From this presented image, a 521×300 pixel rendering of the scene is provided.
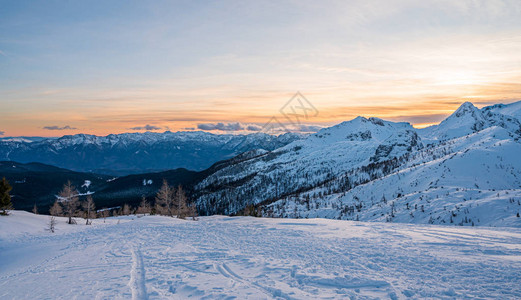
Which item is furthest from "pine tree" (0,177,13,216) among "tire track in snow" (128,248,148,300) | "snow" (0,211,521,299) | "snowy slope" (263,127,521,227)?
"snowy slope" (263,127,521,227)

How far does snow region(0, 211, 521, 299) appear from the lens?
11.7 meters

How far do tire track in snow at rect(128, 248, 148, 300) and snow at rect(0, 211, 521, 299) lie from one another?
0.15 ft

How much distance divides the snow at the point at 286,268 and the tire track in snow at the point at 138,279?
0.05 m

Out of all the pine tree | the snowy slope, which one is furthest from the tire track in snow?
the pine tree

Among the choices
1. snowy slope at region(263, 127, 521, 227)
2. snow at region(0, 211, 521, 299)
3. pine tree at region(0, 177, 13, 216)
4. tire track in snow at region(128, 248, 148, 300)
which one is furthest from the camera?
pine tree at region(0, 177, 13, 216)

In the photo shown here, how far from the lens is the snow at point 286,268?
38.4ft

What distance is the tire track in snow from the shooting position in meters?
12.0

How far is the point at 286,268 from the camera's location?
14.8 metres

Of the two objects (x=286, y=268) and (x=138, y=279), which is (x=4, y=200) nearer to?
(x=138, y=279)

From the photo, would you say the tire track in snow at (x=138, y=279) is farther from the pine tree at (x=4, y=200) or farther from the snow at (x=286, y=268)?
the pine tree at (x=4, y=200)

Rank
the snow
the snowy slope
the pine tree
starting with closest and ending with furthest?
the snow
the snowy slope
the pine tree

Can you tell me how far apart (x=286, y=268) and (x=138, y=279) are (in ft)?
24.9

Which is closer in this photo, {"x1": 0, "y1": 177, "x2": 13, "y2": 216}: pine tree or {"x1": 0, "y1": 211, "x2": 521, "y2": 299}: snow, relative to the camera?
{"x1": 0, "y1": 211, "x2": 521, "y2": 299}: snow

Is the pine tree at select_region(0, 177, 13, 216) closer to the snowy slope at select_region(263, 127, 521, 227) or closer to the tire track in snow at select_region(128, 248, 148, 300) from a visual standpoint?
the tire track in snow at select_region(128, 248, 148, 300)
